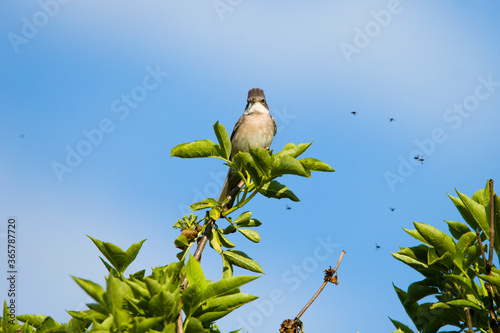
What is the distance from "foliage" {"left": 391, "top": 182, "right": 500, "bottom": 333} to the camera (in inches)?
120

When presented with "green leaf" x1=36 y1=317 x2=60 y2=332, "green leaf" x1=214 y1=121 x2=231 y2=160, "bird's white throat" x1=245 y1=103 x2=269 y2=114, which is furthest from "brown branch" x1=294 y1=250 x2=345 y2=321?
"bird's white throat" x1=245 y1=103 x2=269 y2=114

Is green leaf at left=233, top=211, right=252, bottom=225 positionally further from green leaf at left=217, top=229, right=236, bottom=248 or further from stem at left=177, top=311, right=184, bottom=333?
stem at left=177, top=311, right=184, bottom=333

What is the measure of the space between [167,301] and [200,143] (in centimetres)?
168

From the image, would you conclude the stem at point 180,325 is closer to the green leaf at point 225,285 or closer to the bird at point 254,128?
the green leaf at point 225,285

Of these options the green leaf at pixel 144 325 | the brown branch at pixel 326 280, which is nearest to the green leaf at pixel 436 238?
the brown branch at pixel 326 280

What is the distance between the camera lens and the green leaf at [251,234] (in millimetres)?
3756

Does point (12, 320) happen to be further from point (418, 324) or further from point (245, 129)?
point (245, 129)

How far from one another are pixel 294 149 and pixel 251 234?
0.69 m

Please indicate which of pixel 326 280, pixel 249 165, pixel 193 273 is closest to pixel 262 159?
pixel 249 165

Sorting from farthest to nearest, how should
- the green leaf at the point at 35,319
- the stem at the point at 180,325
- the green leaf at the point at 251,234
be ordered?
the green leaf at the point at 251,234
the green leaf at the point at 35,319
the stem at the point at 180,325

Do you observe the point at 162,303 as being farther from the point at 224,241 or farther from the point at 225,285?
the point at 224,241

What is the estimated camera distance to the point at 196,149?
399cm

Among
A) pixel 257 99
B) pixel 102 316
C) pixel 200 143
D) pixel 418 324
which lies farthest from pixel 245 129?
pixel 102 316

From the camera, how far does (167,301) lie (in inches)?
98.7
